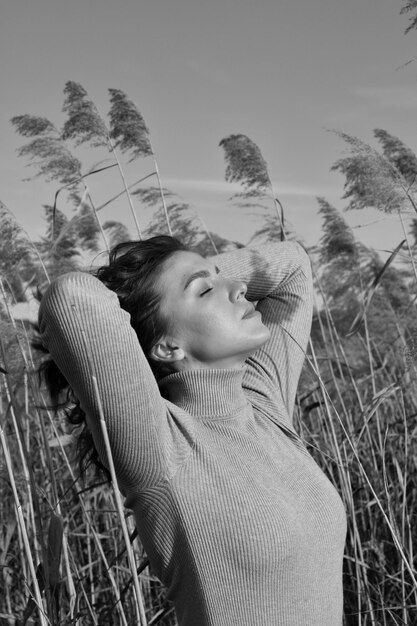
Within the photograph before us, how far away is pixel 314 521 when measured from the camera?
5.22ft

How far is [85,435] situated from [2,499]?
150 cm

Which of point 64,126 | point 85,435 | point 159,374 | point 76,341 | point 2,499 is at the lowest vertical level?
point 2,499

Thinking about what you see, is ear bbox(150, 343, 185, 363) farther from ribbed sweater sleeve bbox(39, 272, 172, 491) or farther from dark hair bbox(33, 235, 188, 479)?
ribbed sweater sleeve bbox(39, 272, 172, 491)

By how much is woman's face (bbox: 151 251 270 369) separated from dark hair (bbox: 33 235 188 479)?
25mm

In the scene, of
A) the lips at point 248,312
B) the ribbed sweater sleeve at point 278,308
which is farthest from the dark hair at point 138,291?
the ribbed sweater sleeve at point 278,308

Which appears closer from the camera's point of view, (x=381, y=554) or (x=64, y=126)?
(x=381, y=554)

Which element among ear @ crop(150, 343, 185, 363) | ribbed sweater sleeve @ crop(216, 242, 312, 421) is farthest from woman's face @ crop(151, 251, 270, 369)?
ribbed sweater sleeve @ crop(216, 242, 312, 421)

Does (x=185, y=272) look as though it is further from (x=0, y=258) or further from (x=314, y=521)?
(x=0, y=258)

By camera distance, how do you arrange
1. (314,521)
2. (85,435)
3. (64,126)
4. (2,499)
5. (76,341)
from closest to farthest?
(76,341), (314,521), (85,435), (64,126), (2,499)

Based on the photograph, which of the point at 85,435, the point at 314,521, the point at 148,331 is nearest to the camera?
the point at 314,521

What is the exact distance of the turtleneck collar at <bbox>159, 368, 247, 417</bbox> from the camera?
1.71 m

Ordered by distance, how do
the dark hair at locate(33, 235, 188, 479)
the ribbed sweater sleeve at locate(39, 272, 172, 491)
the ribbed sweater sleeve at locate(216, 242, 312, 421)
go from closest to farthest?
the ribbed sweater sleeve at locate(39, 272, 172, 491), the dark hair at locate(33, 235, 188, 479), the ribbed sweater sleeve at locate(216, 242, 312, 421)

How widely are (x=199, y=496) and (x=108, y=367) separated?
12.1 inches

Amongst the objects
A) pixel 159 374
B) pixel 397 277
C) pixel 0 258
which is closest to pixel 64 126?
pixel 0 258
